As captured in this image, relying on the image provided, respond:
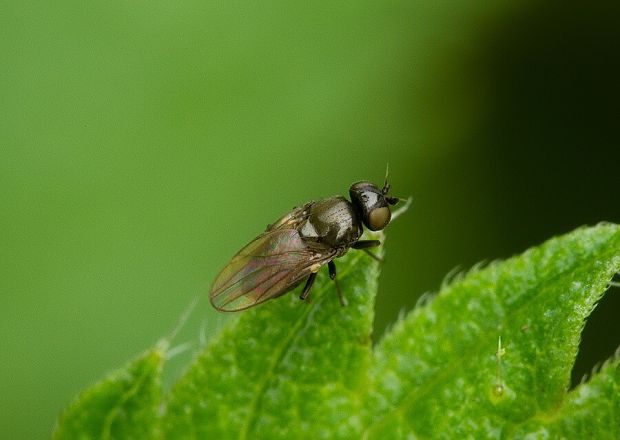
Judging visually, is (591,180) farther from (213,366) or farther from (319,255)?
(213,366)

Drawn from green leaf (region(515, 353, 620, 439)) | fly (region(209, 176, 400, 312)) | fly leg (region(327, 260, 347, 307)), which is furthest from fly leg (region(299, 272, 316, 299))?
green leaf (region(515, 353, 620, 439))

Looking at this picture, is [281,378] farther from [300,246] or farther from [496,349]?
[300,246]

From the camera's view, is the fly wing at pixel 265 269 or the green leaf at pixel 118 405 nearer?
the green leaf at pixel 118 405

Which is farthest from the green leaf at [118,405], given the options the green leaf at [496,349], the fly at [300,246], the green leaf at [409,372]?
the green leaf at [496,349]

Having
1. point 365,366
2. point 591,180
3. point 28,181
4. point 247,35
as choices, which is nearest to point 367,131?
point 247,35

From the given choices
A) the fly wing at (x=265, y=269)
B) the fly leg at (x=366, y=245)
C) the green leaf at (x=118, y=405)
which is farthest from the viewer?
the fly wing at (x=265, y=269)

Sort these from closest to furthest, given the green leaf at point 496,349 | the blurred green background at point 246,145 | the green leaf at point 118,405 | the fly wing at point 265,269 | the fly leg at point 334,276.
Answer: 1. the green leaf at point 496,349
2. the green leaf at point 118,405
3. the fly leg at point 334,276
4. the fly wing at point 265,269
5. the blurred green background at point 246,145

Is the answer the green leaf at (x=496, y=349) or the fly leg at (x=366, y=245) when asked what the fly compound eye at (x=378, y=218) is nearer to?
the fly leg at (x=366, y=245)
